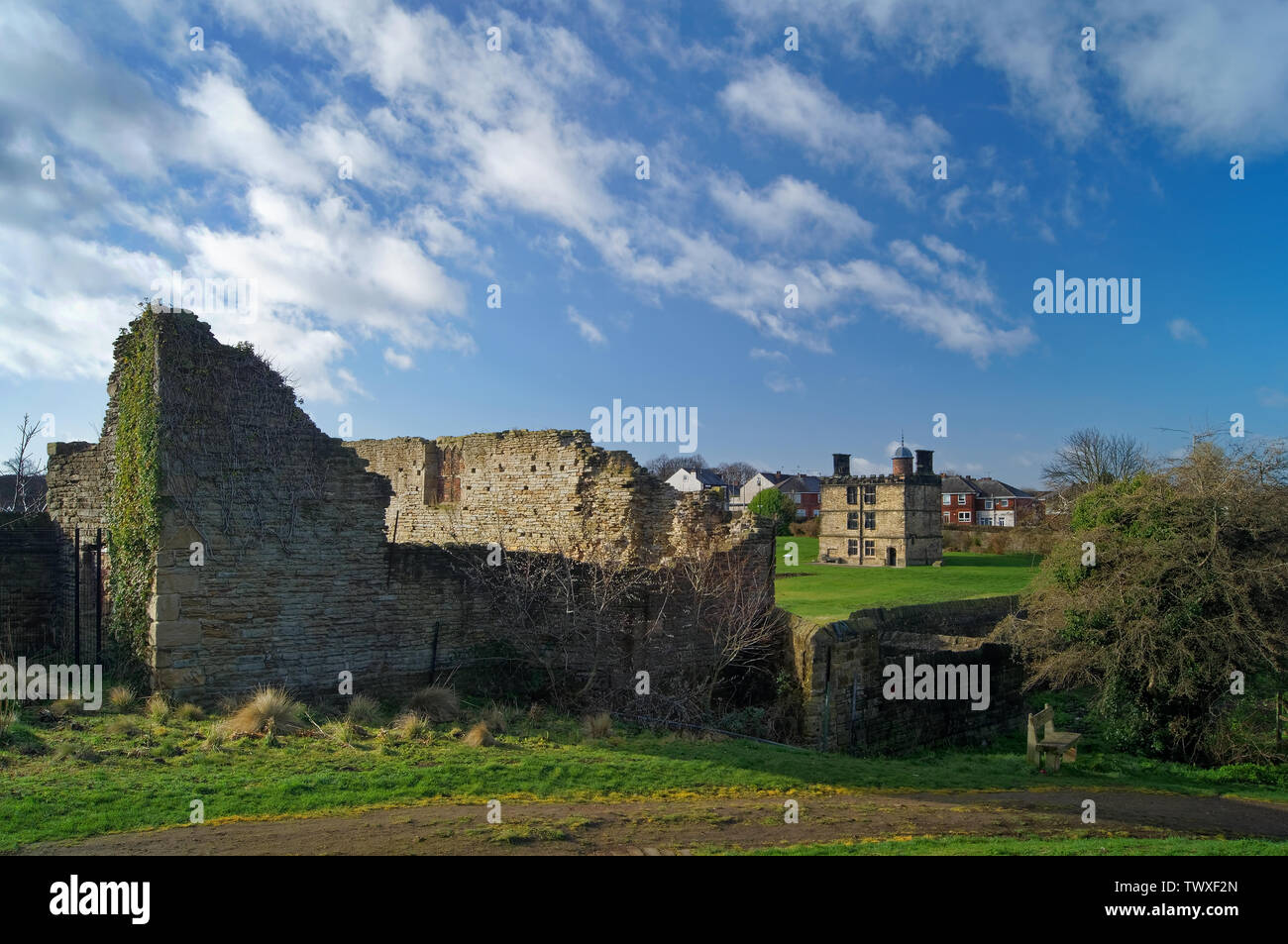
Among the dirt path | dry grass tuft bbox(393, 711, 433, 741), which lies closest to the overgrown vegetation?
the dirt path

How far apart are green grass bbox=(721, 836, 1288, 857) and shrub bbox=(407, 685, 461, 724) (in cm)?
594

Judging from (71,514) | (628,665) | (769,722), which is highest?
(71,514)

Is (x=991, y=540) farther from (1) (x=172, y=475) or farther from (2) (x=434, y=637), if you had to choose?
(1) (x=172, y=475)

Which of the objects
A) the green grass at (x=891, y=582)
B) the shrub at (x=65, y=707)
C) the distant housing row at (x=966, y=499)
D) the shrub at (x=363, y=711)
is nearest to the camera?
the shrub at (x=65, y=707)

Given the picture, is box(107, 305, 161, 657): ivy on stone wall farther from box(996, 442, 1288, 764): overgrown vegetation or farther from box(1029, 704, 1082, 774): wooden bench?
box(996, 442, 1288, 764): overgrown vegetation

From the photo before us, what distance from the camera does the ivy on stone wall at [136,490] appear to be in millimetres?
11727

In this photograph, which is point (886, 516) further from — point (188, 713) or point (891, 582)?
point (188, 713)

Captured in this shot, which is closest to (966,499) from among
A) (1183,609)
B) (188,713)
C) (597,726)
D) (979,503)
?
(979,503)

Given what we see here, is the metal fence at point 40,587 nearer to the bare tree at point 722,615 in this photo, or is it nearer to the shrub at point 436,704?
the shrub at point 436,704

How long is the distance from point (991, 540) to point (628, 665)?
172 ft

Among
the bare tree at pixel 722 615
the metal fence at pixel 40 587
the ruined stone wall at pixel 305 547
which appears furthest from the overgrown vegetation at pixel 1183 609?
the metal fence at pixel 40 587

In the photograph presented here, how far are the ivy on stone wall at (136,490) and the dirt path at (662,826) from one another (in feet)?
17.9

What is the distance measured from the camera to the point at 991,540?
2379 inches
